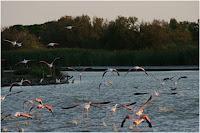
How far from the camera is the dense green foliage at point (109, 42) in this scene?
55438mm

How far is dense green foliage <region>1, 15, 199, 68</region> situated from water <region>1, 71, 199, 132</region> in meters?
10.3

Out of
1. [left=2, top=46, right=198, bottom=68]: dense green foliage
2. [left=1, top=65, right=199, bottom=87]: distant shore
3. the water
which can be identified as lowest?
the water

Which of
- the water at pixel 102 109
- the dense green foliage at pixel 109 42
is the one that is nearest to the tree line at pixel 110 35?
the dense green foliage at pixel 109 42

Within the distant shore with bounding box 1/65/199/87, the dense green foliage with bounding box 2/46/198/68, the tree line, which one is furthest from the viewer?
the tree line

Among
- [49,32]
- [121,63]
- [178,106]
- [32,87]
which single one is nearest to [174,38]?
[49,32]

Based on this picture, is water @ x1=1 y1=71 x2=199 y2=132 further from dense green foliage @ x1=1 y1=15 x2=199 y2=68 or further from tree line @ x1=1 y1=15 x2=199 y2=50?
tree line @ x1=1 y1=15 x2=199 y2=50

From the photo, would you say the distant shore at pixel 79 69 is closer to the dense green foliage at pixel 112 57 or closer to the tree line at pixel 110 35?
the dense green foliage at pixel 112 57

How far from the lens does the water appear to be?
23125 millimetres

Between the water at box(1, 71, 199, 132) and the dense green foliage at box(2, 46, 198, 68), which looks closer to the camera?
the water at box(1, 71, 199, 132)

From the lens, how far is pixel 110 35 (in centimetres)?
7306

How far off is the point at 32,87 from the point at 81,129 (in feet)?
62.0

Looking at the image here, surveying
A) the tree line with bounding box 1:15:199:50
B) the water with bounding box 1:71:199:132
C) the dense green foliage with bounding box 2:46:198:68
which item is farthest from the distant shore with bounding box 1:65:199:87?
the tree line with bounding box 1:15:199:50

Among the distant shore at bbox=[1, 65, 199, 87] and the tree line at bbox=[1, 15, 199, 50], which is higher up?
the tree line at bbox=[1, 15, 199, 50]

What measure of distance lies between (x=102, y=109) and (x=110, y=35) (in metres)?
45.1
